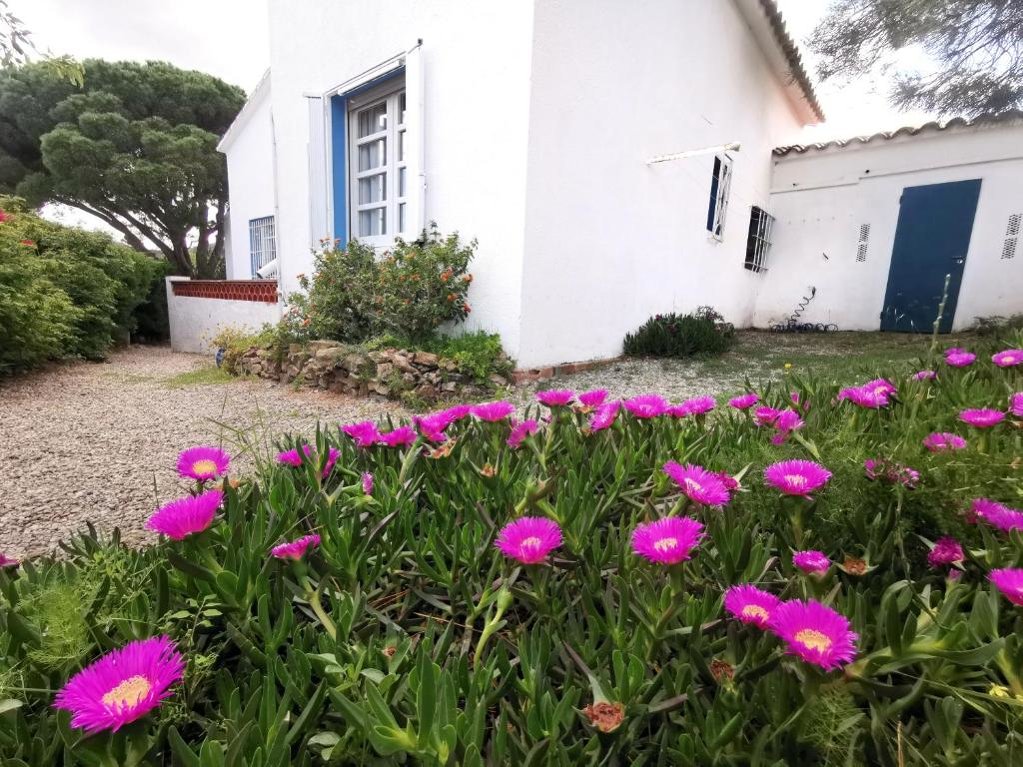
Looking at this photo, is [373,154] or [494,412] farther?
[373,154]

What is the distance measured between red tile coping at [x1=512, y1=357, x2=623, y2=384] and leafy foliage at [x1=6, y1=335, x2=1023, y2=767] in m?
2.94

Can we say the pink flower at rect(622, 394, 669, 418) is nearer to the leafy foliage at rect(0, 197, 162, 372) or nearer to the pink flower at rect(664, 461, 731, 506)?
the pink flower at rect(664, 461, 731, 506)

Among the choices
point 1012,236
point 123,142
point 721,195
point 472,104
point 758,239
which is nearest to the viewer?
point 472,104

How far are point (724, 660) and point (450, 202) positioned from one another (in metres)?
4.22

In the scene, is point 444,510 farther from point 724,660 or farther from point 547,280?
point 547,280

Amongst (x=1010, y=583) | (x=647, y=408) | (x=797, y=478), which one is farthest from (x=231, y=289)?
(x=1010, y=583)

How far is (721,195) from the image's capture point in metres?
6.70

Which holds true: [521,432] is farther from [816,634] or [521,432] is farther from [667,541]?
[816,634]

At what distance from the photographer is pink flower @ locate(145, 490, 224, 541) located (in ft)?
2.06

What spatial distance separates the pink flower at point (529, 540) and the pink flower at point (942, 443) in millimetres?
720

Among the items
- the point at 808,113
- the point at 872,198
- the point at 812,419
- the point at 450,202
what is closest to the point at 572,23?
the point at 450,202

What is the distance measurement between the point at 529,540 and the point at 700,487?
0.27m

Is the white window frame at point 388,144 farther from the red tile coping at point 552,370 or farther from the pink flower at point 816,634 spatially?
the pink flower at point 816,634

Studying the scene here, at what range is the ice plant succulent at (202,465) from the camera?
817 millimetres
